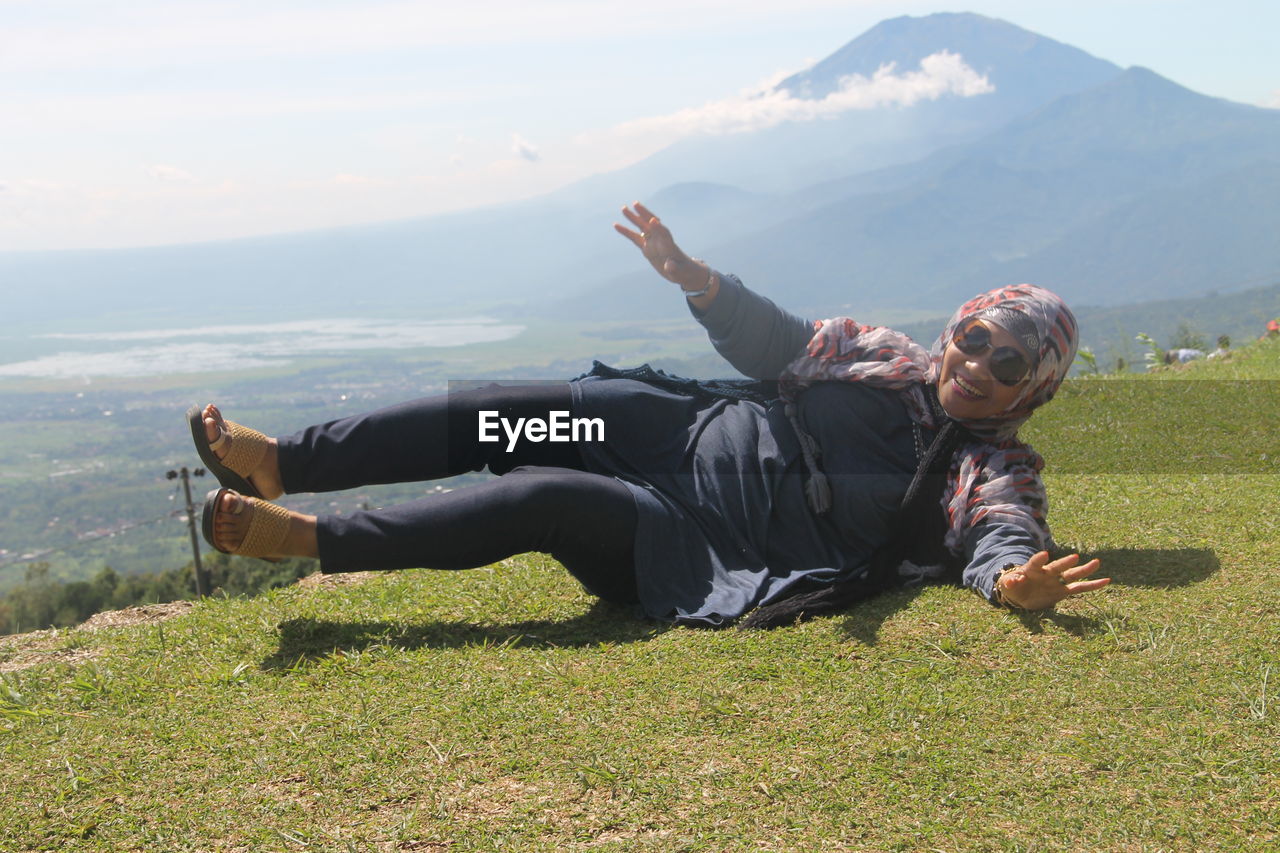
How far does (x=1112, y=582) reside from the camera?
402cm

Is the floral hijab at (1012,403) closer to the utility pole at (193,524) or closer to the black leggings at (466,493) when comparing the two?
the black leggings at (466,493)

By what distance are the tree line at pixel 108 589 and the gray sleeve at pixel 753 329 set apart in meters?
11.3

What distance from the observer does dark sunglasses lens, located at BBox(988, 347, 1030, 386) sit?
3855 mm

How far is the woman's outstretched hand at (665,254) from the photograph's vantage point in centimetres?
442

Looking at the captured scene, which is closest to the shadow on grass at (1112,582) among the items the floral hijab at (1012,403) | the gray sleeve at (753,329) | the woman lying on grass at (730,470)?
the woman lying on grass at (730,470)

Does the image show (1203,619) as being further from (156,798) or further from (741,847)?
(156,798)

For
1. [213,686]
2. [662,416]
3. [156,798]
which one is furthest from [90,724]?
[662,416]

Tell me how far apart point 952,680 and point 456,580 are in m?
2.65

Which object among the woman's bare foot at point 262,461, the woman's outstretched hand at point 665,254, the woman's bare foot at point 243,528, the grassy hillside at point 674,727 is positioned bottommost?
the grassy hillside at point 674,727

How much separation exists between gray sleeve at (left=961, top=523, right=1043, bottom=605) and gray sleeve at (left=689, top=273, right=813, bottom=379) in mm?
1117

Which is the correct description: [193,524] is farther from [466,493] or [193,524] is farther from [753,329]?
[753,329]

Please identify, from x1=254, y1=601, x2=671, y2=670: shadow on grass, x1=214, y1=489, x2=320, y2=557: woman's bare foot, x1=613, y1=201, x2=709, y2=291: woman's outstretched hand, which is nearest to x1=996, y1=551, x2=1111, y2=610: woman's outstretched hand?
x1=254, y1=601, x2=671, y2=670: shadow on grass

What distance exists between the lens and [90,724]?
3.37m

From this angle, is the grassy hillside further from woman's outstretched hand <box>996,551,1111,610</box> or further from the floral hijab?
the floral hijab
